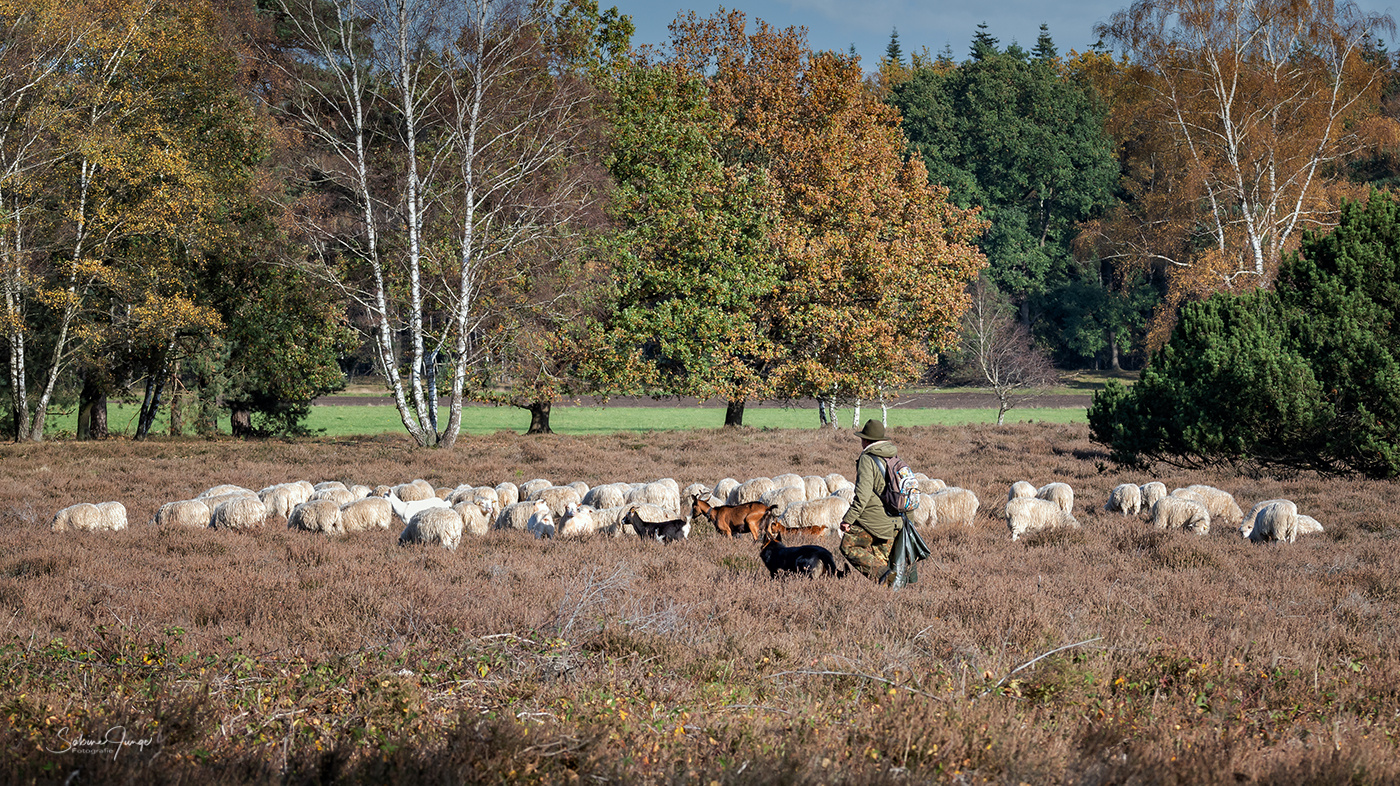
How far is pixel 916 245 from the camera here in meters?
30.4

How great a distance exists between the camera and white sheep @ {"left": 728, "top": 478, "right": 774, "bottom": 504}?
45.1 ft

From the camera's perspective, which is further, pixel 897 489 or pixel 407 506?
pixel 407 506

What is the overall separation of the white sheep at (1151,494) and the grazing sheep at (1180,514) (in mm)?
1172

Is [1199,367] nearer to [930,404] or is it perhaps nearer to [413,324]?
[413,324]

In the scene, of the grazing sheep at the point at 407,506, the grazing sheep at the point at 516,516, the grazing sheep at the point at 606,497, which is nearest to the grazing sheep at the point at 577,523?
the grazing sheep at the point at 516,516

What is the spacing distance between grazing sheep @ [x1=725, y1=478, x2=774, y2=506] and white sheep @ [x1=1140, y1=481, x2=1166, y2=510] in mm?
5432

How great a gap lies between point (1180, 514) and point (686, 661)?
341 inches

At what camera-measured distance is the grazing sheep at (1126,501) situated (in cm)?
1349

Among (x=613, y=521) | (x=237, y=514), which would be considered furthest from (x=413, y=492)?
(x=613, y=521)

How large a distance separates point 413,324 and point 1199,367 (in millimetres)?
16422

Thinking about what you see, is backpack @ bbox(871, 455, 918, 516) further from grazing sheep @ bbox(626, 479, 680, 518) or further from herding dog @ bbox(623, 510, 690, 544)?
grazing sheep @ bbox(626, 479, 680, 518)

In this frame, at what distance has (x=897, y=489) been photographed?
8.40m

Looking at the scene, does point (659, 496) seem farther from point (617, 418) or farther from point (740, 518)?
point (617, 418)

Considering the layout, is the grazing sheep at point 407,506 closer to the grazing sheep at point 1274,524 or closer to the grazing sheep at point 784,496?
the grazing sheep at point 784,496
